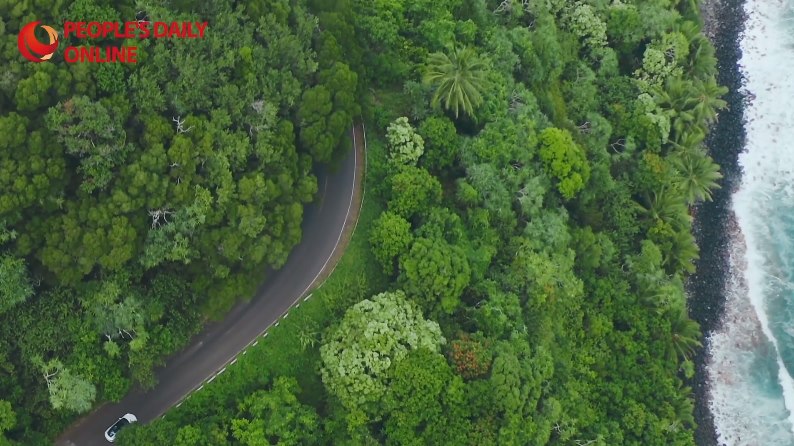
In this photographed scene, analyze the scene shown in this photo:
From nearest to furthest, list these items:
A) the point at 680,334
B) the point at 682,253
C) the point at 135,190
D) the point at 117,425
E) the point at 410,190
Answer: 1. the point at 135,190
2. the point at 117,425
3. the point at 410,190
4. the point at 680,334
5. the point at 682,253

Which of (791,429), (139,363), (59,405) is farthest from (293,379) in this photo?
(791,429)

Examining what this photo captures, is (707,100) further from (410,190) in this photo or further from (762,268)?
(410,190)

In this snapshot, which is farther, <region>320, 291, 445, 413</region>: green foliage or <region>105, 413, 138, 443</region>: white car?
<region>320, 291, 445, 413</region>: green foliage

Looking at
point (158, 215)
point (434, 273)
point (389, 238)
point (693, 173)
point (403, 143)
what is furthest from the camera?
point (693, 173)

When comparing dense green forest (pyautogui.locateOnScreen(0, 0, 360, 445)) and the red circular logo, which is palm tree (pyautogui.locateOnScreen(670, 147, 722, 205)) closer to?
dense green forest (pyautogui.locateOnScreen(0, 0, 360, 445))

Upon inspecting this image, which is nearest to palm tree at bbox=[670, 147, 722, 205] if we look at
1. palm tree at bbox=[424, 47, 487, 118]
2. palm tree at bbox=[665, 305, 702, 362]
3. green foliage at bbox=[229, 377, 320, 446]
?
palm tree at bbox=[665, 305, 702, 362]

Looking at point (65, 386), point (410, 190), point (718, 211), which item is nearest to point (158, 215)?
point (65, 386)
